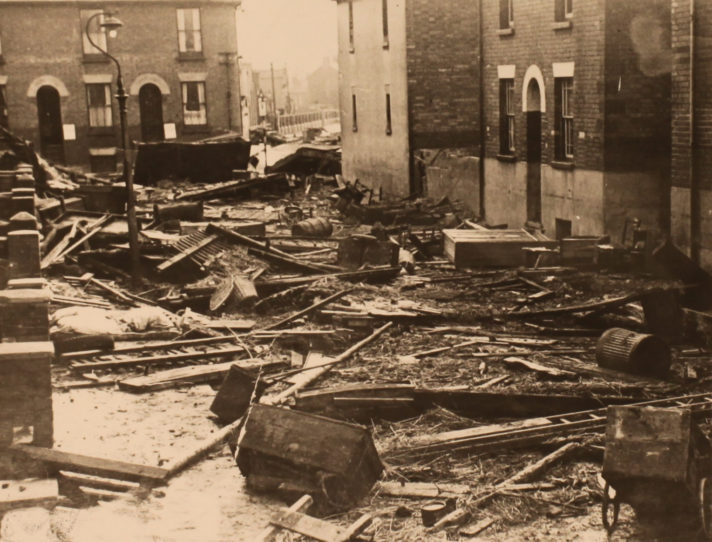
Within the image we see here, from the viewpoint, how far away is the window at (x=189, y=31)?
4566 cm

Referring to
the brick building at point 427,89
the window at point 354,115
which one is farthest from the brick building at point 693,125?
the window at point 354,115

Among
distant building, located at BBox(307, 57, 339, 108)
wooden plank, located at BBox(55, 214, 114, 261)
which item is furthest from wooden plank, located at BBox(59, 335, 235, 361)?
distant building, located at BBox(307, 57, 339, 108)

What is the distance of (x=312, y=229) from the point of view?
2455 centimetres

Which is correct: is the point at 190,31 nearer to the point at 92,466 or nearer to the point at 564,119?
the point at 564,119

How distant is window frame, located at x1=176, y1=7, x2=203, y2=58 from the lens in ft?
150

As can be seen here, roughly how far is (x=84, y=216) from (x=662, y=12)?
14165 millimetres

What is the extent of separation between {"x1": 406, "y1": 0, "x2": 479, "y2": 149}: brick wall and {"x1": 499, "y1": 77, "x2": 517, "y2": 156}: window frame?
581 cm

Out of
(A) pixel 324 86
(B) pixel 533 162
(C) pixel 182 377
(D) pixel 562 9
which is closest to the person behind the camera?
(C) pixel 182 377

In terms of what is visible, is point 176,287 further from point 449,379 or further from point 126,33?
point 126,33

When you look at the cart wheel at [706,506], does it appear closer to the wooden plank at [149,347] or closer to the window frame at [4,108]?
the wooden plank at [149,347]

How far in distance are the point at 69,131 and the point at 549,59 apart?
27.9 m

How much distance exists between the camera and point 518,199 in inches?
968

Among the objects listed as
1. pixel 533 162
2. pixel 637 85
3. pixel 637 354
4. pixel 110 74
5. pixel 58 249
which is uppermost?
pixel 110 74

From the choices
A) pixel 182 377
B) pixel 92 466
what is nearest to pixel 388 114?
pixel 182 377
